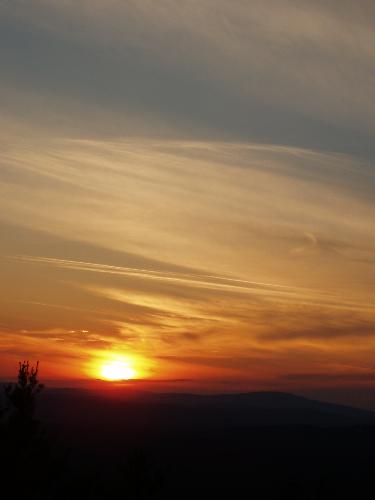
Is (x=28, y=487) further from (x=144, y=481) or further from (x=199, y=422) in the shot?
(x=199, y=422)

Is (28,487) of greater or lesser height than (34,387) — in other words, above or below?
below

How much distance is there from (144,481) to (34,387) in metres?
6.01

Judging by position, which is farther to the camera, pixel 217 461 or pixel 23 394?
pixel 217 461

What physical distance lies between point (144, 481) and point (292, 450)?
224 feet

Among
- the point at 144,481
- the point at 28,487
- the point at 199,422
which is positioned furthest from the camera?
the point at 199,422

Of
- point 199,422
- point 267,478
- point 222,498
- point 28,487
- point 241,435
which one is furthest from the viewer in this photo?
point 199,422

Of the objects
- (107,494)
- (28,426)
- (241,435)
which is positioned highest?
(241,435)

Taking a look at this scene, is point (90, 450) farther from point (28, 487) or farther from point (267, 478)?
point (28, 487)

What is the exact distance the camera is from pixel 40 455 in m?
26.5

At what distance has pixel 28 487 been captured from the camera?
2594 centimetres

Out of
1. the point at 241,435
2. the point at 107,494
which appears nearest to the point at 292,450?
the point at 241,435

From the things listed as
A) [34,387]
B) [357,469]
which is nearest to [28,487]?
[34,387]

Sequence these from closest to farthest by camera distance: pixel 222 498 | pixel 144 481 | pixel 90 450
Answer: pixel 144 481
pixel 222 498
pixel 90 450

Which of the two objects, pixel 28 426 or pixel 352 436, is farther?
pixel 352 436
